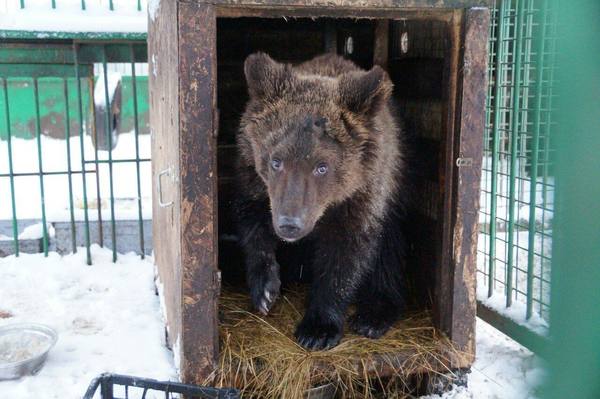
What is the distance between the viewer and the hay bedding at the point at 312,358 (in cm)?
323

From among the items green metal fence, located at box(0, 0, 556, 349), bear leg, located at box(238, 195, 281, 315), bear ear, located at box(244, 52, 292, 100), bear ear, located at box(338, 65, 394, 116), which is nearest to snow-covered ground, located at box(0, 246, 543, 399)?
green metal fence, located at box(0, 0, 556, 349)

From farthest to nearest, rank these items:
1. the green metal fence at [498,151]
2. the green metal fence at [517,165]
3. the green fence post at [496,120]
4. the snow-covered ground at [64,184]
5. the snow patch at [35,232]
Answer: the snow-covered ground at [64,184] < the snow patch at [35,232] < the green fence post at [496,120] < the green metal fence at [517,165] < the green metal fence at [498,151]

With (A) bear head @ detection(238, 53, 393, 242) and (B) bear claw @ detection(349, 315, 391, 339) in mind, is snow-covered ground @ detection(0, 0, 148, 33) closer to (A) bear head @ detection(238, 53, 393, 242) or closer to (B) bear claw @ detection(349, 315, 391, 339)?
(A) bear head @ detection(238, 53, 393, 242)

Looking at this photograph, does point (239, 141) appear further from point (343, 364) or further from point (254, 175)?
point (343, 364)

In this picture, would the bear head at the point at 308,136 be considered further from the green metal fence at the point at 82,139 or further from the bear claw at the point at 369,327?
the green metal fence at the point at 82,139

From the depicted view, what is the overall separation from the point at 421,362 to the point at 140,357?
164cm

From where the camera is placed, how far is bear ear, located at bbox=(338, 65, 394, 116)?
10.5 feet

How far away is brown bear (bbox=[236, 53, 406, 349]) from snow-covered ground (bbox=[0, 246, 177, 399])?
0.91 m

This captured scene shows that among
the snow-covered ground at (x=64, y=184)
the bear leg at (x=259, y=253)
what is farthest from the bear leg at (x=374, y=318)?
the snow-covered ground at (x=64, y=184)

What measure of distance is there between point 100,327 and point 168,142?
172 cm

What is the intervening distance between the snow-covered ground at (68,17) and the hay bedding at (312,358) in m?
2.91

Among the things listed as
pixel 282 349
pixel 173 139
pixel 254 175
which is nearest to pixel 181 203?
pixel 173 139

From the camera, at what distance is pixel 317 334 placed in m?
3.46

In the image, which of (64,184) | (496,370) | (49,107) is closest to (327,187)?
(496,370)
